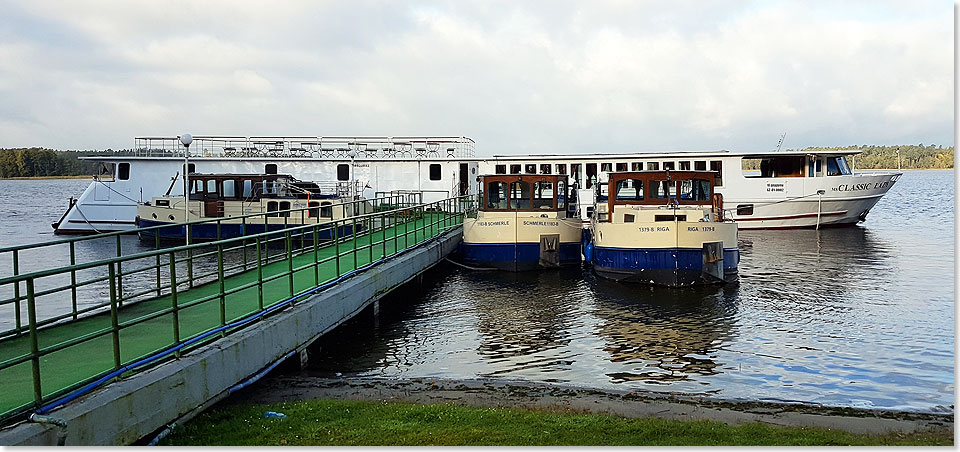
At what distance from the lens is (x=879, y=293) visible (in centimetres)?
2181

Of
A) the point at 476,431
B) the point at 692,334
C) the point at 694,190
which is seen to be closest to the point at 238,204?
the point at 694,190

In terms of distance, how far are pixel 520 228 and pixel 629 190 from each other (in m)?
3.93

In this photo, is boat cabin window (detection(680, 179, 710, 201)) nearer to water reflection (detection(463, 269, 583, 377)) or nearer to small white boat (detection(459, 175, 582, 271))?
small white boat (detection(459, 175, 582, 271))

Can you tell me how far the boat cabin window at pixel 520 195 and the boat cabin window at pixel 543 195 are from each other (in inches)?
9.9

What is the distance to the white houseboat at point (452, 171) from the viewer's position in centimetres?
4253

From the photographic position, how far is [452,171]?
148 ft

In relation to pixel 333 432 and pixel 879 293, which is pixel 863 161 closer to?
pixel 879 293

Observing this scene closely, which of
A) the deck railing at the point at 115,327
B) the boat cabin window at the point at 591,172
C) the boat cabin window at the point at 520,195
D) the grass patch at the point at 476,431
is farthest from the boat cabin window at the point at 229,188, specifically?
the grass patch at the point at 476,431

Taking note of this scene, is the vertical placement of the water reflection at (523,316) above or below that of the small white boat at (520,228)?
below

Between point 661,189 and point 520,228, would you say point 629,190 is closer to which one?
point 661,189

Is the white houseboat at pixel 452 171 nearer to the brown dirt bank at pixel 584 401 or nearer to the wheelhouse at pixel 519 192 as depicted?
the wheelhouse at pixel 519 192

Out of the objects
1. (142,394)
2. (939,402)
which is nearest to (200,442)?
(142,394)

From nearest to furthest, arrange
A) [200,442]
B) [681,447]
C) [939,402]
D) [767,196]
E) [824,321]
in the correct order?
[681,447] → [200,442] → [939,402] → [824,321] → [767,196]

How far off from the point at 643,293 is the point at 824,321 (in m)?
5.41
